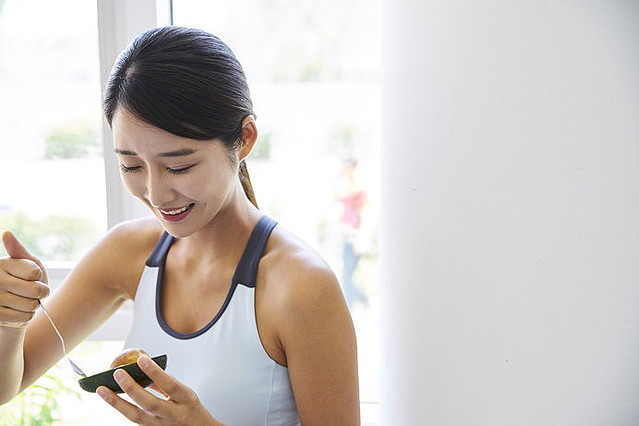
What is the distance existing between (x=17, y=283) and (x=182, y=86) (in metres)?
0.38

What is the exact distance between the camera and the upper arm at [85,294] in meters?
1.21

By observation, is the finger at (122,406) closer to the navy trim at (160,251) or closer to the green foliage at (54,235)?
the navy trim at (160,251)

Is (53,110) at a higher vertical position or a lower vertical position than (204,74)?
lower

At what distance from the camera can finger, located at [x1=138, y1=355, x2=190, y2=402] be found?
0.83m

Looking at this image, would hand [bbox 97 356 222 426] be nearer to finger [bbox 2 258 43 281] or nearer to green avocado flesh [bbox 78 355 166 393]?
green avocado flesh [bbox 78 355 166 393]

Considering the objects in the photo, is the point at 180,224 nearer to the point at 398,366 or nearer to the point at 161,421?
the point at 161,421

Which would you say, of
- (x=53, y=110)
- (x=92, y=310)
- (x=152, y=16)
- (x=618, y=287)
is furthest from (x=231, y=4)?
(x=618, y=287)

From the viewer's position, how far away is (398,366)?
101cm

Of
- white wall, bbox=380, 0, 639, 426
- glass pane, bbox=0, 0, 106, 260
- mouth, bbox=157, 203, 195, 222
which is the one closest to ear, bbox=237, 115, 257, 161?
mouth, bbox=157, 203, 195, 222

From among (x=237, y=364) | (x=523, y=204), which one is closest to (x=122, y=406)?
(x=237, y=364)

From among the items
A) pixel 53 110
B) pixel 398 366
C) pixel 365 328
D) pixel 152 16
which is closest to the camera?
pixel 398 366

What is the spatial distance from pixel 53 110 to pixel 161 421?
0.94 metres

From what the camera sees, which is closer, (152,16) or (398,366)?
(398,366)

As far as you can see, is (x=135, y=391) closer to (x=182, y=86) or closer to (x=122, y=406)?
(x=122, y=406)
